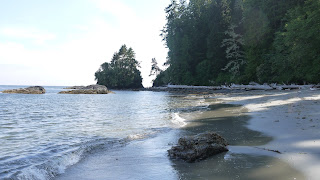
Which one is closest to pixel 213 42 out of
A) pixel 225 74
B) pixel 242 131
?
pixel 225 74

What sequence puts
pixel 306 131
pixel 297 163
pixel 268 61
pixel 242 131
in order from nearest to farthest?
pixel 297 163, pixel 306 131, pixel 242 131, pixel 268 61

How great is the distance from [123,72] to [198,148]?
9780 centimetres

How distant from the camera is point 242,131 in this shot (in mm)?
8031

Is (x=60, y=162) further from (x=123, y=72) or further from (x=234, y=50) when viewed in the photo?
(x=123, y=72)

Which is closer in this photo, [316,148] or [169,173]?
[169,173]

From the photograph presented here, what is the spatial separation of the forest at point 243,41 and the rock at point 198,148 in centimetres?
2499

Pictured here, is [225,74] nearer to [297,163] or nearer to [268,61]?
[268,61]

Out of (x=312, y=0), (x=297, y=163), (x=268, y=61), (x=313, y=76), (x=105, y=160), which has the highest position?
(x=312, y=0)

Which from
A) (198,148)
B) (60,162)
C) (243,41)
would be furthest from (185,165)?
(243,41)

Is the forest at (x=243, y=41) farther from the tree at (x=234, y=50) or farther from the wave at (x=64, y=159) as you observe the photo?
the wave at (x=64, y=159)

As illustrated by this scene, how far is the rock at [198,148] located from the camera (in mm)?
5179

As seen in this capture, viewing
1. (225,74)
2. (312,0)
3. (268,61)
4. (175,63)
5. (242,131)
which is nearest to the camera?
(242,131)

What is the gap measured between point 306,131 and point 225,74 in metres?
44.4

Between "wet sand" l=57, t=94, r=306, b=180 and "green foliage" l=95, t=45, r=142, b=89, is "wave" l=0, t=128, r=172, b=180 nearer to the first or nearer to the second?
"wet sand" l=57, t=94, r=306, b=180
